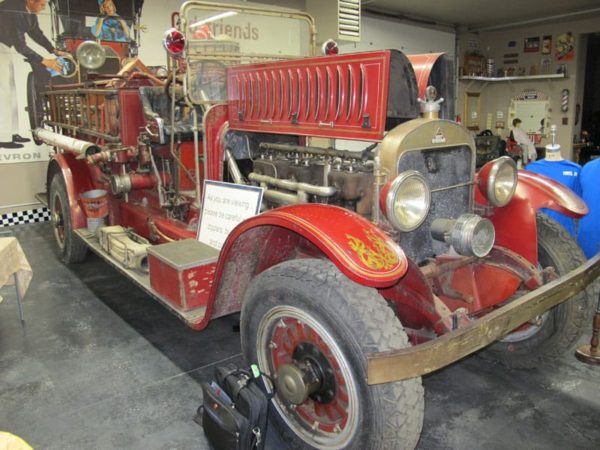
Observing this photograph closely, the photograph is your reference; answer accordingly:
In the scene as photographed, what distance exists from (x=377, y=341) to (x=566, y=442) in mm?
1210

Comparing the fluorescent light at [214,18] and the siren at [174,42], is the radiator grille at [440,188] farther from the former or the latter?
the fluorescent light at [214,18]

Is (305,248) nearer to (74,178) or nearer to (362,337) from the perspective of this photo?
(362,337)

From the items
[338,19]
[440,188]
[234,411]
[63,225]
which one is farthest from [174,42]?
[338,19]

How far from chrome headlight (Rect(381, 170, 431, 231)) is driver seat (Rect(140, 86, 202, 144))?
1827mm

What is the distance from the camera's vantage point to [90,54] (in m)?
4.48

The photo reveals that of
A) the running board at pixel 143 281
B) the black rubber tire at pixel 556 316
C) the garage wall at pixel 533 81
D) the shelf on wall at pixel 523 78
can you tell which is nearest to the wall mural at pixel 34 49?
the running board at pixel 143 281

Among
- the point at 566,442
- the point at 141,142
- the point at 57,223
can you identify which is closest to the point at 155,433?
the point at 566,442

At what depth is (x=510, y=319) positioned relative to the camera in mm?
1818

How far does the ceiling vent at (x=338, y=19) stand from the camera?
7023mm

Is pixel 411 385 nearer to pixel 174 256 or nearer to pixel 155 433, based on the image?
pixel 155 433

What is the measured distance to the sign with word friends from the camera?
2787 millimetres

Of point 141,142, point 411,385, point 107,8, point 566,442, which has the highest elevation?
point 107,8

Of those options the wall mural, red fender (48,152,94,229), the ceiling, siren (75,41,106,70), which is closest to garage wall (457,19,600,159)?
the ceiling

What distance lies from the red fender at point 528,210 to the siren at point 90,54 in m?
3.68
